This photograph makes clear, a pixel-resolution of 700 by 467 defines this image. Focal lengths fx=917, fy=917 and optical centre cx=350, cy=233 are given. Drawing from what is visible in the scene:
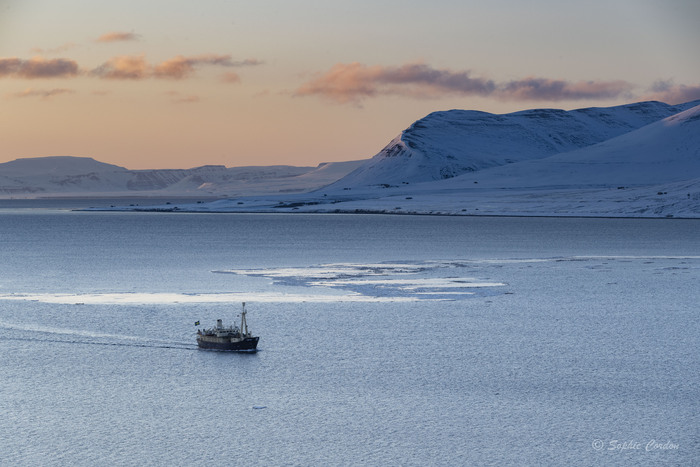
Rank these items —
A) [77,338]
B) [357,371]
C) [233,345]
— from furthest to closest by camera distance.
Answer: [77,338] → [233,345] → [357,371]

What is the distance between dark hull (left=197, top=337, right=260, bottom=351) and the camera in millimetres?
32125

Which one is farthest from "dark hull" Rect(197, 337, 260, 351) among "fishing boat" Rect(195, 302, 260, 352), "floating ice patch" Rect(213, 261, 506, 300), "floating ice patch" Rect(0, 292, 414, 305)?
"floating ice patch" Rect(213, 261, 506, 300)

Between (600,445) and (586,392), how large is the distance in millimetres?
4835

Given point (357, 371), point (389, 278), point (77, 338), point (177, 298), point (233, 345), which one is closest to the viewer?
point (357, 371)

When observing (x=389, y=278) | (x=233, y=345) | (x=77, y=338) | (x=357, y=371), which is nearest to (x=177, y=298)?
(x=77, y=338)

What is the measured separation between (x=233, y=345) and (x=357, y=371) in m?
5.53

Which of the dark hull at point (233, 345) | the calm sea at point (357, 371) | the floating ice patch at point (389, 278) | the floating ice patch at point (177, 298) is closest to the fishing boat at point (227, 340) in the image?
the dark hull at point (233, 345)

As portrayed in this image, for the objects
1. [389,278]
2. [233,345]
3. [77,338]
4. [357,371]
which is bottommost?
[357,371]

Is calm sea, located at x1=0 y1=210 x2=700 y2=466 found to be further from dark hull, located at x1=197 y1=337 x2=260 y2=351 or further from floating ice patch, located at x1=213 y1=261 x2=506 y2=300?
dark hull, located at x1=197 y1=337 x2=260 y2=351

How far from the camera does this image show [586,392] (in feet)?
84.2

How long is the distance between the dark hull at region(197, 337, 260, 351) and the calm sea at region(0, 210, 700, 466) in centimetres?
51

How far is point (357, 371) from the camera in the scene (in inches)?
1131

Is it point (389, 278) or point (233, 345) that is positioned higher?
point (233, 345)

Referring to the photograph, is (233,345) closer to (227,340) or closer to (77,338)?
(227,340)
